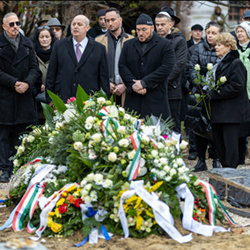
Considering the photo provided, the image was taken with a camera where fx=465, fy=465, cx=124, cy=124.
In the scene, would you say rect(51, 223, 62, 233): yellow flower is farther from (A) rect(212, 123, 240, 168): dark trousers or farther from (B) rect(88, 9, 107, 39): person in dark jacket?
(B) rect(88, 9, 107, 39): person in dark jacket

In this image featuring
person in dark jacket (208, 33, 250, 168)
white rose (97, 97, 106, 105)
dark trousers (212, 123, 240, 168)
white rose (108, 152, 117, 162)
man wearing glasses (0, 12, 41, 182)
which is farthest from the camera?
man wearing glasses (0, 12, 41, 182)

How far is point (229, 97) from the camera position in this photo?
20.0 ft

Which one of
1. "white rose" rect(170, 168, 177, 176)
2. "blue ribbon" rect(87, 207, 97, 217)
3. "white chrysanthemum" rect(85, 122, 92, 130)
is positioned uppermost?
"white chrysanthemum" rect(85, 122, 92, 130)

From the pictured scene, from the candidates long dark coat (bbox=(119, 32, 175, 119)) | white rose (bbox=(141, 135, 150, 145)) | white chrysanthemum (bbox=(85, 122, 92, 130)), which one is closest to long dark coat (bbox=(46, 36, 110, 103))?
long dark coat (bbox=(119, 32, 175, 119))

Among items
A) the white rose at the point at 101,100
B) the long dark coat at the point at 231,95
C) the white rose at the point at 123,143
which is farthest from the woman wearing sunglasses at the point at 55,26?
the white rose at the point at 123,143

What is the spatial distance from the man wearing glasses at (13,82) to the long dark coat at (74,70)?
0.52m

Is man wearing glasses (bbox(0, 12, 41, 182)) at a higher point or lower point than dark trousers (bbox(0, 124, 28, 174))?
higher

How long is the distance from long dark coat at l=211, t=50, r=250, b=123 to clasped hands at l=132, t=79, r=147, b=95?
0.93 m

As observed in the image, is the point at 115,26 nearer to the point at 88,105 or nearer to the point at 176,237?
the point at 88,105

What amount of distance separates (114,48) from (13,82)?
1.53 m

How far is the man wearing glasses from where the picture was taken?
21.2ft

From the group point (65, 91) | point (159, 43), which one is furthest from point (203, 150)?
point (65, 91)

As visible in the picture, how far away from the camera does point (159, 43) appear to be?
6.10 meters

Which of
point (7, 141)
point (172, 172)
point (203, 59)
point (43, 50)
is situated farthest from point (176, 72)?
point (172, 172)
